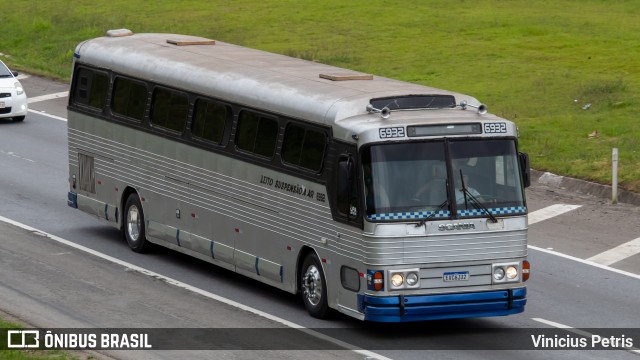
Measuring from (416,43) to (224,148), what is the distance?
2202 cm

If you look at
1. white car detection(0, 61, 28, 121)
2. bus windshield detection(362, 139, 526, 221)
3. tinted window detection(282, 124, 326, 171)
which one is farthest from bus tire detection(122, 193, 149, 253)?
white car detection(0, 61, 28, 121)

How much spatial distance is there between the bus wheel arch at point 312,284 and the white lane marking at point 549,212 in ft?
22.8

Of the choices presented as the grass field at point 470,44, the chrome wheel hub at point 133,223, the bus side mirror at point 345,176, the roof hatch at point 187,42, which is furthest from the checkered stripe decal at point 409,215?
the grass field at point 470,44

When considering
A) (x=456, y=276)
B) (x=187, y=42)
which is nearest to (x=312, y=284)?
(x=456, y=276)

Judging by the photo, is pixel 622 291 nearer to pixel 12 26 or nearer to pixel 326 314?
pixel 326 314

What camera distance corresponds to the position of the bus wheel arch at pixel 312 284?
1670cm

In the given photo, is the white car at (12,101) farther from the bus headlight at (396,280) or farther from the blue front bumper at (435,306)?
the bus headlight at (396,280)

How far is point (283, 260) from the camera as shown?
1750 cm

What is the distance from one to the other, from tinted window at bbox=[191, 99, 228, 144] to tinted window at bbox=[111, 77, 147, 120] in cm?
155

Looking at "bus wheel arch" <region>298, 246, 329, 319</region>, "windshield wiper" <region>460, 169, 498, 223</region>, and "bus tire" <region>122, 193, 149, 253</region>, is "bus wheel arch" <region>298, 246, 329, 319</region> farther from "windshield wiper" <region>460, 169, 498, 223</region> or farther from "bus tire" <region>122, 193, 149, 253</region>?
"bus tire" <region>122, 193, 149, 253</region>

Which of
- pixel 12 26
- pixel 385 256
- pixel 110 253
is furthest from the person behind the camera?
pixel 12 26

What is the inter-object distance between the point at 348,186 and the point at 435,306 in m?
1.66

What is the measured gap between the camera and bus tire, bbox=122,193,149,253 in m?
21.0

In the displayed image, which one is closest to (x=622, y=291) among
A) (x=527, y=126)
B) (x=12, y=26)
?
(x=527, y=126)
